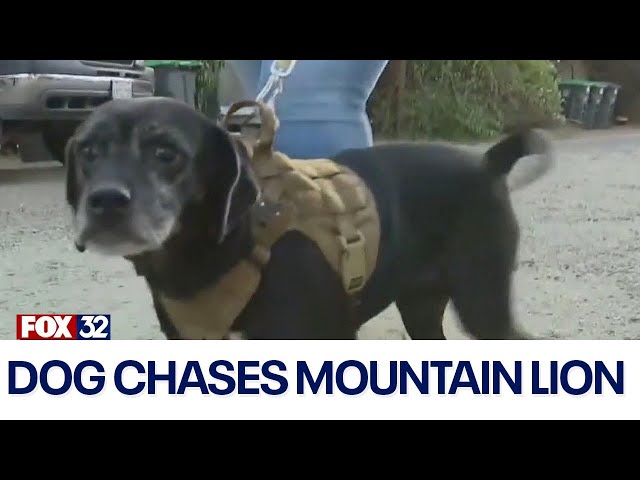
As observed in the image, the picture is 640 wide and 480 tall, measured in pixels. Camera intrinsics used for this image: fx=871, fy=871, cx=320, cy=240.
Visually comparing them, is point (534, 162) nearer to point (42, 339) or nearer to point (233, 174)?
point (233, 174)

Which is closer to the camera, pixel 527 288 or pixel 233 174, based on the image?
pixel 233 174

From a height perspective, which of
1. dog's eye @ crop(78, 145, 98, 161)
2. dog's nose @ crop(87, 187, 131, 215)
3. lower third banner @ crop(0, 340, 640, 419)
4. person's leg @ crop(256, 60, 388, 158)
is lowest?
lower third banner @ crop(0, 340, 640, 419)

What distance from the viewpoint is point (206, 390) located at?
3.76 ft

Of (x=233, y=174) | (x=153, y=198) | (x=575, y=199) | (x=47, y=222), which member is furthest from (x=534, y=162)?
(x=47, y=222)

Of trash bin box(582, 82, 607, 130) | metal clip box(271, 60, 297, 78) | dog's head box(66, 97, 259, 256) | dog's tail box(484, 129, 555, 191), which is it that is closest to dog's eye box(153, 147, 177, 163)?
dog's head box(66, 97, 259, 256)

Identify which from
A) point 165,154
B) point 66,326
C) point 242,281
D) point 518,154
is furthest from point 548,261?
point 66,326

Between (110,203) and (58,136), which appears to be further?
(58,136)

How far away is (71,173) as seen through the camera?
1048 mm

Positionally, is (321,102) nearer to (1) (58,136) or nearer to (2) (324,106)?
(2) (324,106)

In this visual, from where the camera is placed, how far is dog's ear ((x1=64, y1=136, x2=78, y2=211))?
1.04 m

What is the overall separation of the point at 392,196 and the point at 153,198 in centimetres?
33

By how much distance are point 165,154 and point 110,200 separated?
84 millimetres

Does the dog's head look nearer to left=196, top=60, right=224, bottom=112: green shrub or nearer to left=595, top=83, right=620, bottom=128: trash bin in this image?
left=196, top=60, right=224, bottom=112: green shrub

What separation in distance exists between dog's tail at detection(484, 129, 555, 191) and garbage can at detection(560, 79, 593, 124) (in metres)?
0.05
